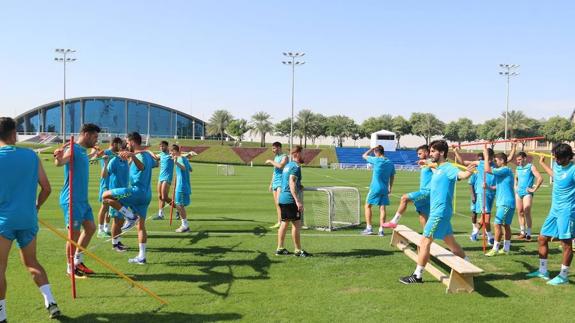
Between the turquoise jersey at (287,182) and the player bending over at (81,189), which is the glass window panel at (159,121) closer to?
the turquoise jersey at (287,182)

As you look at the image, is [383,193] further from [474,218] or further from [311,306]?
[311,306]

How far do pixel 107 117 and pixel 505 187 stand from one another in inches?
5548

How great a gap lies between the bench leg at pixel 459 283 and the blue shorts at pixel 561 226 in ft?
5.67

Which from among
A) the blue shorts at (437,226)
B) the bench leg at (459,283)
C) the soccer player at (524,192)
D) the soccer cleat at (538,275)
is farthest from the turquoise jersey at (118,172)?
the soccer player at (524,192)

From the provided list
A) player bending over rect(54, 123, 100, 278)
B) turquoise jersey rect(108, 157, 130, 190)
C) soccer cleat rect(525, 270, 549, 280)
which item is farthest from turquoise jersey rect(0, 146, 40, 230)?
soccer cleat rect(525, 270, 549, 280)

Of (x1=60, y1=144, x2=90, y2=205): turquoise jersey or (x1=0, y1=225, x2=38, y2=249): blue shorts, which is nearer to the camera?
(x1=0, y1=225, x2=38, y2=249): blue shorts

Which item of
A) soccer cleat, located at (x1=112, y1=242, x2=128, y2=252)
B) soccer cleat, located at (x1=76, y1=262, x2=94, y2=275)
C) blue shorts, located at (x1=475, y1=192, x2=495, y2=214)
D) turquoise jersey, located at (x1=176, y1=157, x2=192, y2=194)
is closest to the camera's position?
soccer cleat, located at (x1=76, y1=262, x2=94, y2=275)

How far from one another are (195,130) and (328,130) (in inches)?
2288

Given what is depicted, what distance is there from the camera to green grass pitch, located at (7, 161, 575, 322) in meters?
5.30

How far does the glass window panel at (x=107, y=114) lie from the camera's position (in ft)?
431

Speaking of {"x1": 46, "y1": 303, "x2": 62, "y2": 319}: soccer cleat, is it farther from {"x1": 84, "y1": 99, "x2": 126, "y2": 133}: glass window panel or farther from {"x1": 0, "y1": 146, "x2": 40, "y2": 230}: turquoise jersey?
{"x1": 84, "y1": 99, "x2": 126, "y2": 133}: glass window panel

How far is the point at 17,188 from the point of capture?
4684 millimetres

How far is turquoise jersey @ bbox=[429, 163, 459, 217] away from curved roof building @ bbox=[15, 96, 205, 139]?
4991 inches

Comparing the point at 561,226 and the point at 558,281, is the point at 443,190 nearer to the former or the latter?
the point at 561,226
